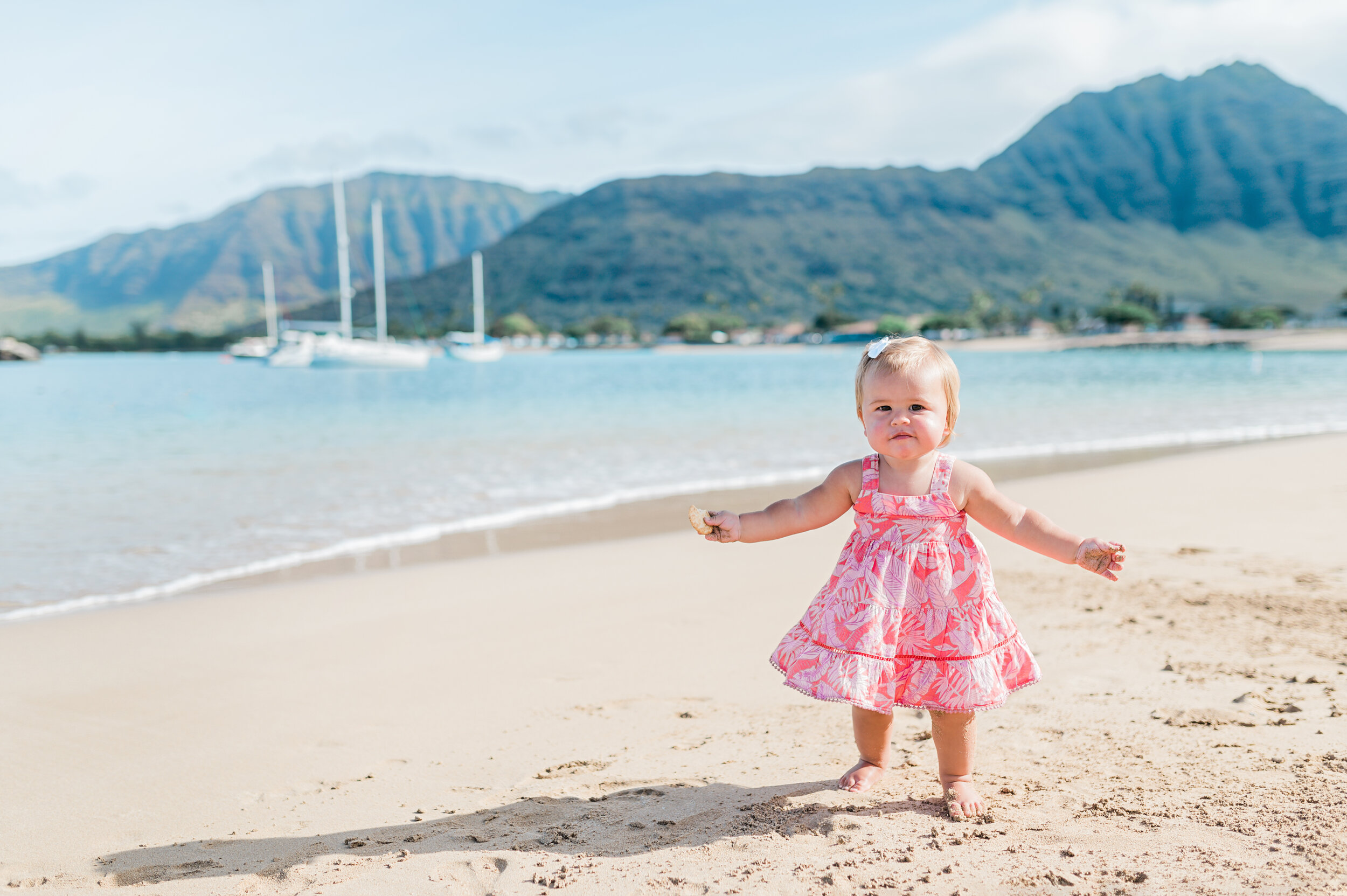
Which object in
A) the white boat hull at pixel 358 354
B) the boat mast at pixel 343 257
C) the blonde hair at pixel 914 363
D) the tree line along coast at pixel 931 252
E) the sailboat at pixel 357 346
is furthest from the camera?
the tree line along coast at pixel 931 252

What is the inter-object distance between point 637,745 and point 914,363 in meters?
1.73

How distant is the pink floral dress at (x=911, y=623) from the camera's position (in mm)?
2574

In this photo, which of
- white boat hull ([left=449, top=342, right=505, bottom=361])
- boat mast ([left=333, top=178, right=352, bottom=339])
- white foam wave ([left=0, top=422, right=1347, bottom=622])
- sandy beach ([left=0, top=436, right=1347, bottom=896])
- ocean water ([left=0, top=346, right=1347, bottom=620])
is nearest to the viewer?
sandy beach ([left=0, top=436, right=1347, bottom=896])

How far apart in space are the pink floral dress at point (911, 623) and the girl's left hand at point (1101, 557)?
0.25 m

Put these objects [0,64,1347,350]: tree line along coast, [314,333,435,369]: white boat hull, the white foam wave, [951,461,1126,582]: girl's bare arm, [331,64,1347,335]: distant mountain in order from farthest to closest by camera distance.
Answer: [331,64,1347,335]: distant mountain < [0,64,1347,350]: tree line along coast < [314,333,435,369]: white boat hull < the white foam wave < [951,461,1126,582]: girl's bare arm

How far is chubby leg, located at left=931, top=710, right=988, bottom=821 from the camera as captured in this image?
268 cm

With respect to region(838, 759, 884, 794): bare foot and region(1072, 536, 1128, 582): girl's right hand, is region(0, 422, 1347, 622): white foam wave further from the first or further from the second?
region(1072, 536, 1128, 582): girl's right hand

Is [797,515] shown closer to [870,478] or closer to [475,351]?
[870,478]

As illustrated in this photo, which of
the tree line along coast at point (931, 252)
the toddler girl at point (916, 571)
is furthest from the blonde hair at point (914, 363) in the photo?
the tree line along coast at point (931, 252)

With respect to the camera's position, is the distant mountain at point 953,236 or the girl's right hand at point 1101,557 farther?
the distant mountain at point 953,236

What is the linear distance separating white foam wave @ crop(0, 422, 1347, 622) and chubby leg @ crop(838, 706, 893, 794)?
16.4ft

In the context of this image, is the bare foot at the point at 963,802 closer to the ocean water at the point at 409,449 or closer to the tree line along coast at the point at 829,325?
the ocean water at the point at 409,449

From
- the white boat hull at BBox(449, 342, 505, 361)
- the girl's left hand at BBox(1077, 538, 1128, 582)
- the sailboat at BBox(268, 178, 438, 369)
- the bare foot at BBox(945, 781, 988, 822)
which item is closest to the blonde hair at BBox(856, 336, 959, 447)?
the girl's left hand at BBox(1077, 538, 1128, 582)

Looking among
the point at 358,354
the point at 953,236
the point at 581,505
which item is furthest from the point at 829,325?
the point at 581,505
